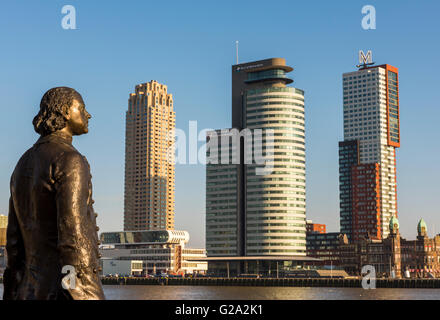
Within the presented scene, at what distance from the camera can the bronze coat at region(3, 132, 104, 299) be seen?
677 cm

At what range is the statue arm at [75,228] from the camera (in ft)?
22.1

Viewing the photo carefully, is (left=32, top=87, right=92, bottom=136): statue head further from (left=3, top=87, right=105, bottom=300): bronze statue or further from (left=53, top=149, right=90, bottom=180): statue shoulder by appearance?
(left=53, top=149, right=90, bottom=180): statue shoulder

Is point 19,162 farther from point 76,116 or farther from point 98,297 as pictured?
point 98,297

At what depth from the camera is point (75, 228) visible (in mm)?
6770

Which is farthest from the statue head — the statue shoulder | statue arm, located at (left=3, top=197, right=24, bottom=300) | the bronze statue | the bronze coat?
statue arm, located at (left=3, top=197, right=24, bottom=300)

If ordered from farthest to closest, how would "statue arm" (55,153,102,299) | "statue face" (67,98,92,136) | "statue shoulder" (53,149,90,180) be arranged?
1. "statue face" (67,98,92,136)
2. "statue shoulder" (53,149,90,180)
3. "statue arm" (55,153,102,299)

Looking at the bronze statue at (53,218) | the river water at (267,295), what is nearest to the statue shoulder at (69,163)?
the bronze statue at (53,218)

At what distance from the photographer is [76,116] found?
296 inches

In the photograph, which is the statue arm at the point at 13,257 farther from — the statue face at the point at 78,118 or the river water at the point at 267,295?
the river water at the point at 267,295

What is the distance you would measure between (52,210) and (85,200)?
364mm

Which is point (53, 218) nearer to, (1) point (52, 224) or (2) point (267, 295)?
(1) point (52, 224)

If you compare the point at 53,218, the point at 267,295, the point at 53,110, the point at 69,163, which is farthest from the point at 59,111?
the point at 267,295

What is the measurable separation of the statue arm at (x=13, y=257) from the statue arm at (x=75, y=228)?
768 millimetres
